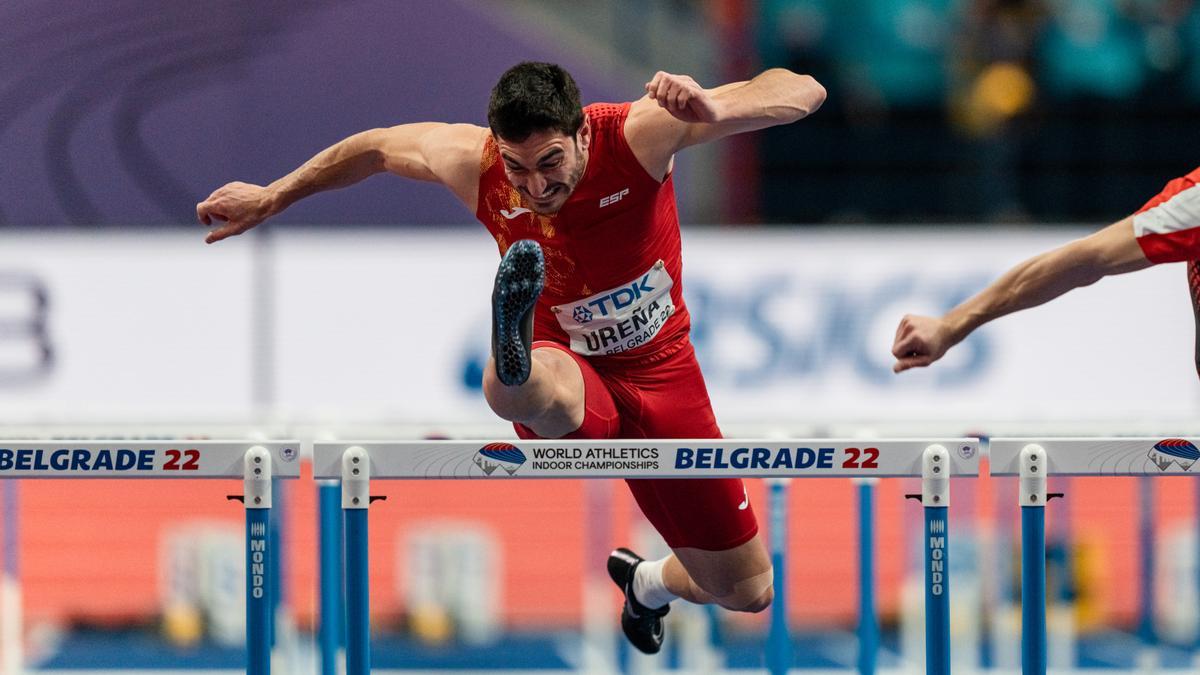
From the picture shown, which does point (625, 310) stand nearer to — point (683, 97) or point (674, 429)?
point (674, 429)

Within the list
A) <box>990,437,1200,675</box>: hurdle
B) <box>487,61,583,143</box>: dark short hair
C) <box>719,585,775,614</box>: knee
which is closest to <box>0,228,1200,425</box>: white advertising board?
<box>719,585,775,614</box>: knee

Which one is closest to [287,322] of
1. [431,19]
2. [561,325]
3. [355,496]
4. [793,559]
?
[431,19]

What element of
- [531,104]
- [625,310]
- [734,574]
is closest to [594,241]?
[625,310]

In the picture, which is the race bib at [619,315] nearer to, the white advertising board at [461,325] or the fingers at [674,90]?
the fingers at [674,90]

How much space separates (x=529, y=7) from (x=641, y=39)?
31.9 inches

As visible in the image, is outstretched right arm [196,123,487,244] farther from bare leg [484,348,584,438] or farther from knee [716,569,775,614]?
knee [716,569,775,614]

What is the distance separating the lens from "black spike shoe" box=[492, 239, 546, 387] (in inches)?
165

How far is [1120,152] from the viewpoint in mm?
11656

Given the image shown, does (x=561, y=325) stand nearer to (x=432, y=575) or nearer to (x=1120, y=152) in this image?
(x=432, y=575)

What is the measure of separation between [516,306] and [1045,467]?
1421 mm

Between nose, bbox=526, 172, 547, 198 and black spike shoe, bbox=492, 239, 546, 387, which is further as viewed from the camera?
nose, bbox=526, 172, 547, 198

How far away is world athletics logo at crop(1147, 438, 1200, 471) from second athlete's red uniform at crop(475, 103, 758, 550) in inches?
56.5

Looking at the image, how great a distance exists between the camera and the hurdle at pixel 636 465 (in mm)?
4297

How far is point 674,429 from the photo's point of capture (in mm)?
5238
